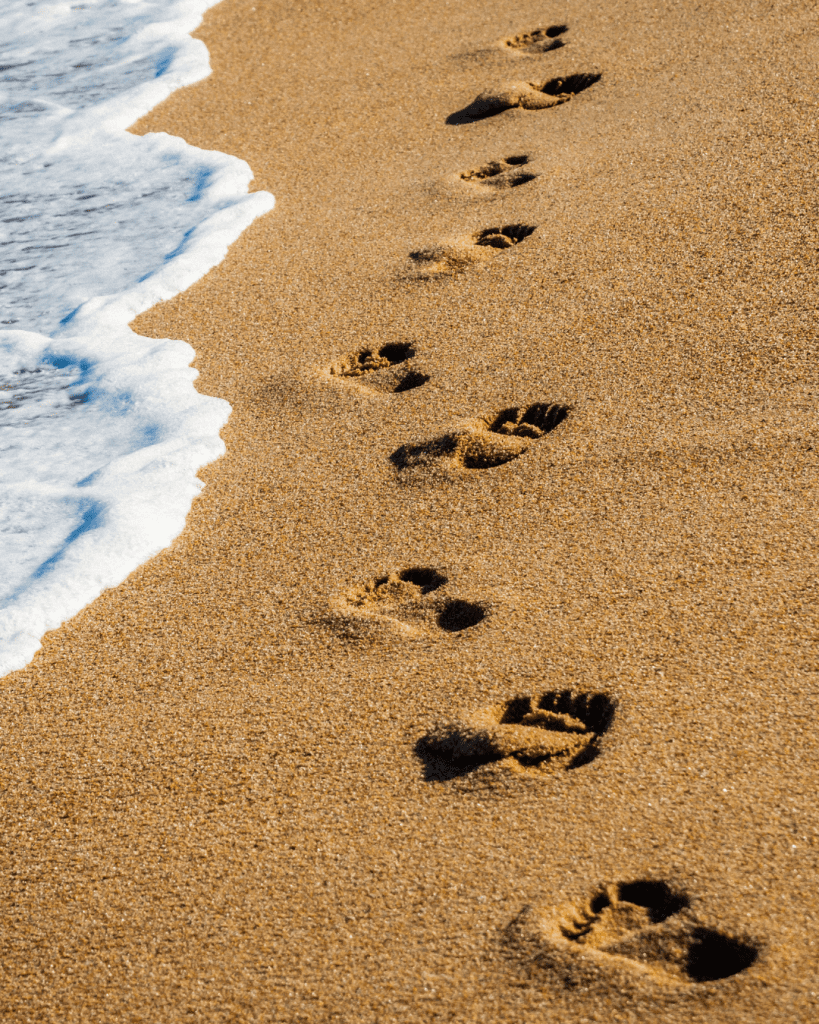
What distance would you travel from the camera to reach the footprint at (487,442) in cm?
227

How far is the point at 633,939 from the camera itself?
1313mm

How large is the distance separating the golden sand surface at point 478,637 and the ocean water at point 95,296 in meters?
0.12

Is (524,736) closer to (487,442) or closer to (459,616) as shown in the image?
(459,616)

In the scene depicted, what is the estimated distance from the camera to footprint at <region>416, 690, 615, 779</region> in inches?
62.9

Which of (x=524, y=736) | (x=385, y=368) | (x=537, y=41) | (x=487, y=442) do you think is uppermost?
(x=537, y=41)

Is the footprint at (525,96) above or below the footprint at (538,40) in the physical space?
below

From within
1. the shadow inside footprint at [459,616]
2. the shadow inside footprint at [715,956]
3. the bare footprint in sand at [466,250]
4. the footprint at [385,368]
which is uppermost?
the bare footprint in sand at [466,250]

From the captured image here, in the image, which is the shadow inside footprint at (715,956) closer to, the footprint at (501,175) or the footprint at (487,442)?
the footprint at (487,442)

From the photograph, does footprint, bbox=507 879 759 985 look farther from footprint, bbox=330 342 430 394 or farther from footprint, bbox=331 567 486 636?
footprint, bbox=330 342 430 394

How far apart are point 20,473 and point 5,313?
3.47ft

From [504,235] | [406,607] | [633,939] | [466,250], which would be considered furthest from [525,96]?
[633,939]

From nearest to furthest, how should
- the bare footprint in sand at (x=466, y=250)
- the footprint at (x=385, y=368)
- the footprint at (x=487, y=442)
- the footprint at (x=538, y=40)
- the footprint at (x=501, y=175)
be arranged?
the footprint at (x=487, y=442)
the footprint at (x=385, y=368)
the bare footprint in sand at (x=466, y=250)
the footprint at (x=501, y=175)
the footprint at (x=538, y=40)

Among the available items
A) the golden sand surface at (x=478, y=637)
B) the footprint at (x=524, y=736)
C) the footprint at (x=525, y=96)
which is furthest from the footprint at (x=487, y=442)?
the footprint at (x=525, y=96)

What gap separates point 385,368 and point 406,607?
0.93m
